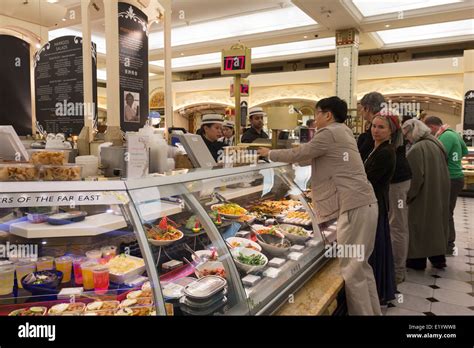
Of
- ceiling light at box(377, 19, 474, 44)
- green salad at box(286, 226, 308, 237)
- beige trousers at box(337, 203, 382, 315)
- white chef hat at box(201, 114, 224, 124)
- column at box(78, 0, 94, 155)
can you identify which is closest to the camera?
beige trousers at box(337, 203, 382, 315)

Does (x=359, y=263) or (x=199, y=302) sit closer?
(x=199, y=302)

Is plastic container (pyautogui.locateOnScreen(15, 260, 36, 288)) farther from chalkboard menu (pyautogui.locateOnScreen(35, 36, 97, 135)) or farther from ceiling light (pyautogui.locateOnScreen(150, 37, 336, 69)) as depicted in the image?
ceiling light (pyautogui.locateOnScreen(150, 37, 336, 69))

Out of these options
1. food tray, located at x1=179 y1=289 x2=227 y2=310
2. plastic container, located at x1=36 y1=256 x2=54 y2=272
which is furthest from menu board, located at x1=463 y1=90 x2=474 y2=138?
plastic container, located at x1=36 y1=256 x2=54 y2=272

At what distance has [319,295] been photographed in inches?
91.8

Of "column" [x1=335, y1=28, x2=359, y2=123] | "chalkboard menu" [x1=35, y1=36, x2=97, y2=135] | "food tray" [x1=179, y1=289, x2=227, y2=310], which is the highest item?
"column" [x1=335, y1=28, x2=359, y2=123]

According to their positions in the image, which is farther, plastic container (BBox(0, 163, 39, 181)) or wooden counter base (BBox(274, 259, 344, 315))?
wooden counter base (BBox(274, 259, 344, 315))

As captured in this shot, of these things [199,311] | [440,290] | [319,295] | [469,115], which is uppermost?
[469,115]

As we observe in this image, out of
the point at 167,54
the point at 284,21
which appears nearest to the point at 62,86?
the point at 167,54

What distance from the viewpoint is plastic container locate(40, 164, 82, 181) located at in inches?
A: 74.1

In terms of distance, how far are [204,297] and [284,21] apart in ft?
32.4

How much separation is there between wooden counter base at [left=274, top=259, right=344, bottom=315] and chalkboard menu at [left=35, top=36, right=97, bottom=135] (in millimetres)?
3540
